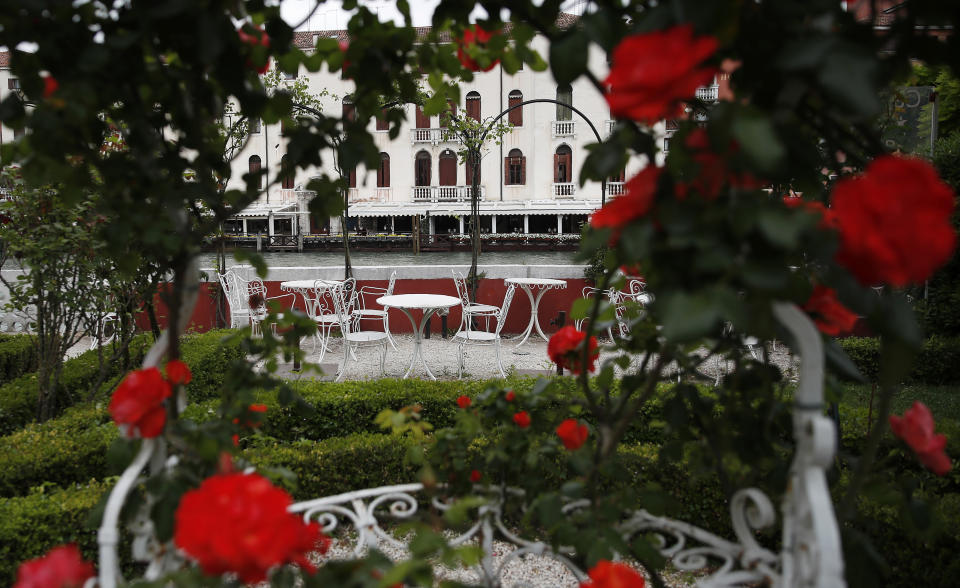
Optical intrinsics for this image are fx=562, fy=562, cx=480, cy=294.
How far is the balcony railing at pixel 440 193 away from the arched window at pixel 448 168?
35 centimetres

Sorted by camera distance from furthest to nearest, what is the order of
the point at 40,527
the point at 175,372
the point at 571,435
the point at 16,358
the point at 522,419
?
the point at 16,358, the point at 40,527, the point at 522,419, the point at 571,435, the point at 175,372

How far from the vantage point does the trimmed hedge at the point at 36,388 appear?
3.48 metres

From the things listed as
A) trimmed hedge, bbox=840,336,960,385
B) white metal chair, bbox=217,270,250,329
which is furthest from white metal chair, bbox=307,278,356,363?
trimmed hedge, bbox=840,336,960,385

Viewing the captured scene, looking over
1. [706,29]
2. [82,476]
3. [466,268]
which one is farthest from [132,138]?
[466,268]

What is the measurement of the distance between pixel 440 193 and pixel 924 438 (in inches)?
1035

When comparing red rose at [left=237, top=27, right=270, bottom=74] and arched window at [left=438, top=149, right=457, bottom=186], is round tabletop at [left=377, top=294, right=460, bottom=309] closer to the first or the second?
red rose at [left=237, top=27, right=270, bottom=74]

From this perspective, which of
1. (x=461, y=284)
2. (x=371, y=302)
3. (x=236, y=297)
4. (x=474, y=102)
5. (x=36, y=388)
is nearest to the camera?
(x=36, y=388)

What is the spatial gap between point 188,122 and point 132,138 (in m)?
0.12

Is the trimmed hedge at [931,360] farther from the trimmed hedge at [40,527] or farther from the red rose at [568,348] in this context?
the trimmed hedge at [40,527]

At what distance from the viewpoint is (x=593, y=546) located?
36.9 inches

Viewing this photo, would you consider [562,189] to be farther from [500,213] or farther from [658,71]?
[658,71]

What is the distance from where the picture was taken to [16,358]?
512cm

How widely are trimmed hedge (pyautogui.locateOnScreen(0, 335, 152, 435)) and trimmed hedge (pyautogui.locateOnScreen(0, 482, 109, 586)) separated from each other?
153cm

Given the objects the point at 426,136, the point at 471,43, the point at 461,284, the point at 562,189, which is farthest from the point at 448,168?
the point at 471,43
